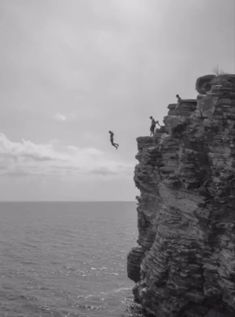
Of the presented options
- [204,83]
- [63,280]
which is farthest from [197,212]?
[63,280]

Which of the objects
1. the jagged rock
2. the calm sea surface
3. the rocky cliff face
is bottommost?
the calm sea surface

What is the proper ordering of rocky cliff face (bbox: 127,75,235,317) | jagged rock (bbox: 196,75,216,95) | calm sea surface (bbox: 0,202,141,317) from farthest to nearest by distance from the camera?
calm sea surface (bbox: 0,202,141,317)
jagged rock (bbox: 196,75,216,95)
rocky cliff face (bbox: 127,75,235,317)

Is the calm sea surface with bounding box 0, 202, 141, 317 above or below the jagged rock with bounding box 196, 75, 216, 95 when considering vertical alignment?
below

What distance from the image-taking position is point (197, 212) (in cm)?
3772

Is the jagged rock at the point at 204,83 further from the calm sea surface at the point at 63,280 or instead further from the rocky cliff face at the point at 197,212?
the calm sea surface at the point at 63,280

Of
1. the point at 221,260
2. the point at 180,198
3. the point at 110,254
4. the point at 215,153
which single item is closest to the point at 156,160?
the point at 180,198

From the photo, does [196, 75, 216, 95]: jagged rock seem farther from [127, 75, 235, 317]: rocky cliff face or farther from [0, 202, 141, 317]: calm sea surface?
[0, 202, 141, 317]: calm sea surface

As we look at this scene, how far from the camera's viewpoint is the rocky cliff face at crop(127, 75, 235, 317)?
3550 cm

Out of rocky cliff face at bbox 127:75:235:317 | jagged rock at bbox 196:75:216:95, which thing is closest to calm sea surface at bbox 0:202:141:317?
rocky cliff face at bbox 127:75:235:317

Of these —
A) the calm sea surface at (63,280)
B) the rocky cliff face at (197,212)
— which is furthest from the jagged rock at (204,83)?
the calm sea surface at (63,280)

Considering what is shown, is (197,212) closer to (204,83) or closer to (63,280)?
(204,83)

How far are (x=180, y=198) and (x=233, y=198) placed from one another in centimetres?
603

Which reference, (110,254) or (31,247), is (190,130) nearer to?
(110,254)

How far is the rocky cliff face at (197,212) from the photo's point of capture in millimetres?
35500
